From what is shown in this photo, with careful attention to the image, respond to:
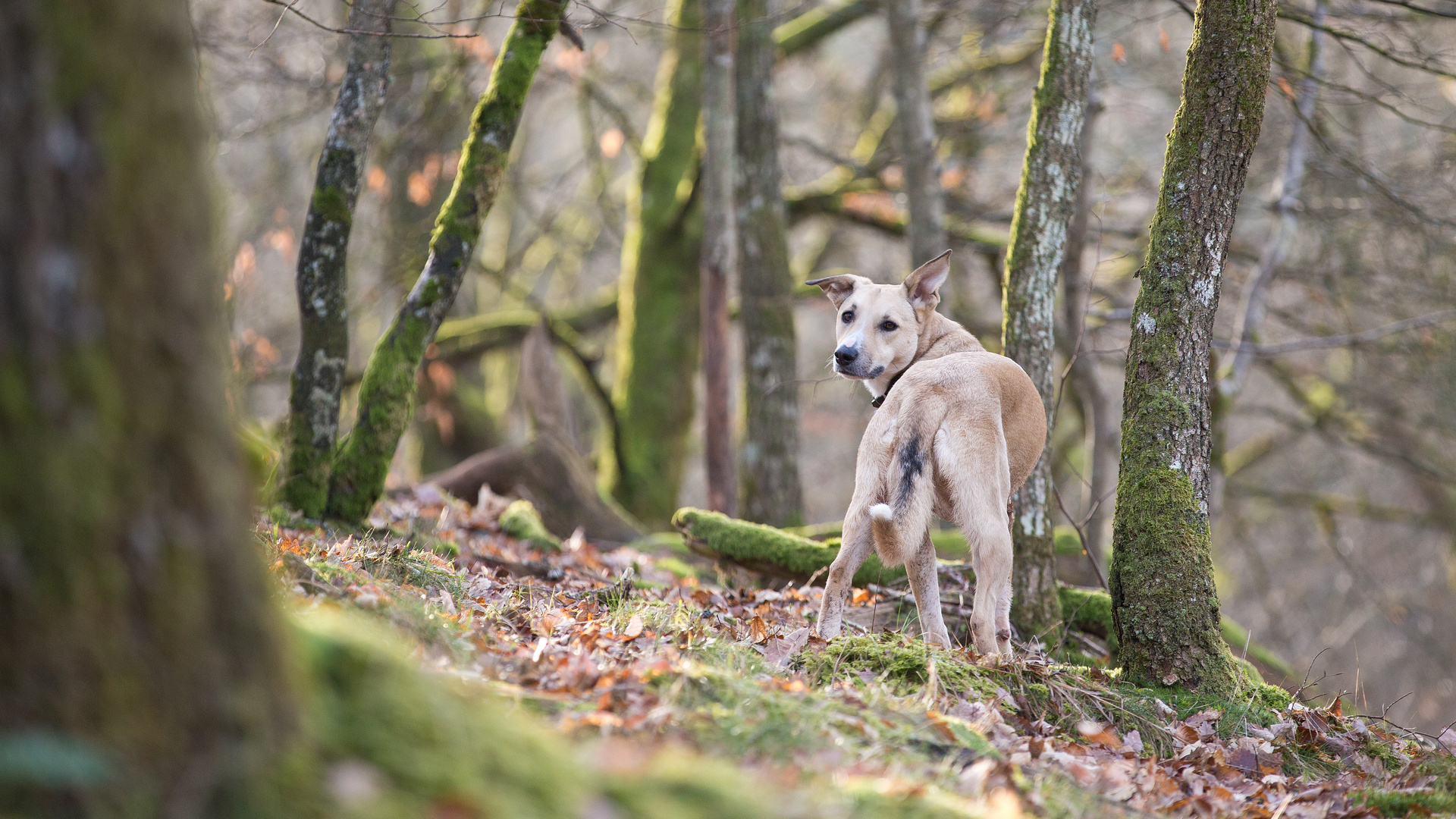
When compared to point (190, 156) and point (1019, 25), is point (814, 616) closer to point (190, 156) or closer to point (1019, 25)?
point (190, 156)

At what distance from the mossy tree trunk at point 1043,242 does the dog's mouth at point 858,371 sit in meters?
0.89

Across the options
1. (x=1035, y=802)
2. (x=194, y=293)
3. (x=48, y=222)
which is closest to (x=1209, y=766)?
(x=1035, y=802)

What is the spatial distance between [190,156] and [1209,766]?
4.49 m

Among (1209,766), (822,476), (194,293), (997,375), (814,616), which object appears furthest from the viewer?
(822,476)

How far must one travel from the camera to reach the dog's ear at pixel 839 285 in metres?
6.50

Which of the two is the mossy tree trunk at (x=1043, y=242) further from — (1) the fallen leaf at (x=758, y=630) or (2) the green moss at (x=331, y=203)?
(2) the green moss at (x=331, y=203)

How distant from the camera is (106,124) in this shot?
1.85m

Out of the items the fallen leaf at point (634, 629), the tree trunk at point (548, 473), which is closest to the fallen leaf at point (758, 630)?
the fallen leaf at point (634, 629)

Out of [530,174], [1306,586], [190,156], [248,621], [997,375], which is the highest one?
[530,174]

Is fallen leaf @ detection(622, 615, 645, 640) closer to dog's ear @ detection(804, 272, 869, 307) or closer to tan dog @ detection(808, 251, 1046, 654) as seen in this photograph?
tan dog @ detection(808, 251, 1046, 654)

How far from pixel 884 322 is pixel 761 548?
6.31 ft

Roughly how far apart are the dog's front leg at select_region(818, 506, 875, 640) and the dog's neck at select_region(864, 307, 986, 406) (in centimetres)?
128

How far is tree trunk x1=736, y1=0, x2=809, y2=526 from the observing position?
10539 mm

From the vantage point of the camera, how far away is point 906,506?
4852 millimetres
